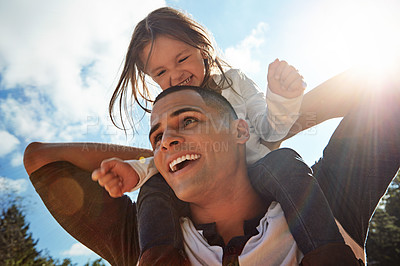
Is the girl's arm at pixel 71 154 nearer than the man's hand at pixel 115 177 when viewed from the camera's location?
No

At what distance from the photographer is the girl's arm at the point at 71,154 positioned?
2.23 metres

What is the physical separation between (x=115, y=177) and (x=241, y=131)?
1000 millimetres

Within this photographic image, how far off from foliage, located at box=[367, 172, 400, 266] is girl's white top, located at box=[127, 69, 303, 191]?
85.5 feet

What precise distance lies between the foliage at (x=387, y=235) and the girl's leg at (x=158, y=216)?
26.9 meters

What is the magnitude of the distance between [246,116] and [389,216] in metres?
28.9

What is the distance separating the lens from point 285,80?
196 cm

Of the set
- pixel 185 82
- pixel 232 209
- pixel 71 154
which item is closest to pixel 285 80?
pixel 232 209

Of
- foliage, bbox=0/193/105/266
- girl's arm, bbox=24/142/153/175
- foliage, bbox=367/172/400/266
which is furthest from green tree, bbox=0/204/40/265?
foliage, bbox=367/172/400/266

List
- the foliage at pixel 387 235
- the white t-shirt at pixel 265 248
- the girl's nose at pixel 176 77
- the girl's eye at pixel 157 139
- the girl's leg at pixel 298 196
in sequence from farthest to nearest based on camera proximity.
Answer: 1. the foliage at pixel 387 235
2. the girl's nose at pixel 176 77
3. the girl's eye at pixel 157 139
4. the white t-shirt at pixel 265 248
5. the girl's leg at pixel 298 196

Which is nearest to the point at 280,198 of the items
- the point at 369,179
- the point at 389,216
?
the point at 369,179

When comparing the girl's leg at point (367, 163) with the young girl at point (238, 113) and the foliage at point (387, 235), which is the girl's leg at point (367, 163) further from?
the foliage at point (387, 235)

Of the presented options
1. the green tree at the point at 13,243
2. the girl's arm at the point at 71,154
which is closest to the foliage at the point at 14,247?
the green tree at the point at 13,243

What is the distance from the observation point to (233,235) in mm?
1895

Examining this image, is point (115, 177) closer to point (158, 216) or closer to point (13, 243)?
point (158, 216)
